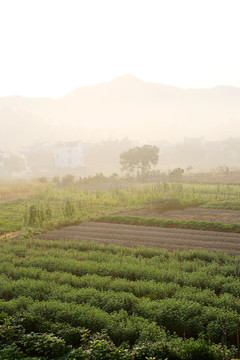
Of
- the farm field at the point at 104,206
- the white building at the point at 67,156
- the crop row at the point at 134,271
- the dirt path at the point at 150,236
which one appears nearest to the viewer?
the crop row at the point at 134,271

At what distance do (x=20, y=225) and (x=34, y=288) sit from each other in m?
10.5

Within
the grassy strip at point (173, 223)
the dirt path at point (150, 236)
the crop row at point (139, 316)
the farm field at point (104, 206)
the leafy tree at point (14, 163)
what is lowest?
the crop row at point (139, 316)

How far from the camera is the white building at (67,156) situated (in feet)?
217

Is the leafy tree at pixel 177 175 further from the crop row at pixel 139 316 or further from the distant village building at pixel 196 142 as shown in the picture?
the distant village building at pixel 196 142

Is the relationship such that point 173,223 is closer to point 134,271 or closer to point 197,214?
point 197,214

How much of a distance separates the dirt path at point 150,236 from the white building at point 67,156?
1859 inches

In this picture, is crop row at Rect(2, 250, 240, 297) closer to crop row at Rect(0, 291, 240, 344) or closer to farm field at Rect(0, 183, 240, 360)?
farm field at Rect(0, 183, 240, 360)

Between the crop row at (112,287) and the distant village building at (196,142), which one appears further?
the distant village building at (196,142)

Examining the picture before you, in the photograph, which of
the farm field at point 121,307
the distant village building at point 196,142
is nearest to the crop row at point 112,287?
the farm field at point 121,307

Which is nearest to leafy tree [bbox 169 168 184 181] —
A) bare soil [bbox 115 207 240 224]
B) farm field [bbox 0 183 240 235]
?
farm field [bbox 0 183 240 235]

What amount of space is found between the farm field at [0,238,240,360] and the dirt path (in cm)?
182

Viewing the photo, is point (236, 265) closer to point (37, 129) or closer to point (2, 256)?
point (2, 256)

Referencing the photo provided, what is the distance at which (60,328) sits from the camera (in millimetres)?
8172

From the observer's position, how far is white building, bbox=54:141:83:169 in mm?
66062
